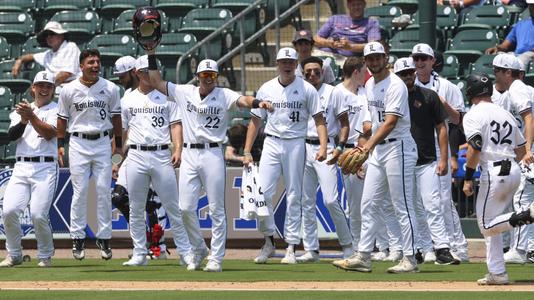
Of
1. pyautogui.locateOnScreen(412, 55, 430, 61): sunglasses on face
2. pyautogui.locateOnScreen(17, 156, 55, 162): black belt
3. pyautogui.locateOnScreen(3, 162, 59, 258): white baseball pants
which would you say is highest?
pyautogui.locateOnScreen(412, 55, 430, 61): sunglasses on face

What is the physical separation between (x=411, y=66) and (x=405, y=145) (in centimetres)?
105

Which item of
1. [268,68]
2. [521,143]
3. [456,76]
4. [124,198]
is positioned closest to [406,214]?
[521,143]

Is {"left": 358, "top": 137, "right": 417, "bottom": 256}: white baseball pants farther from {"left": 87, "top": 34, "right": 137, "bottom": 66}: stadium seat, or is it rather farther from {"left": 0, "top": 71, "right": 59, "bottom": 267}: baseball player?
{"left": 87, "top": 34, "right": 137, "bottom": 66}: stadium seat

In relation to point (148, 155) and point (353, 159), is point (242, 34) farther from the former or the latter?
point (353, 159)

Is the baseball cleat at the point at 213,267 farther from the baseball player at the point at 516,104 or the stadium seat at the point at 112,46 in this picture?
the stadium seat at the point at 112,46

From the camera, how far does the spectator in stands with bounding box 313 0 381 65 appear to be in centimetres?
1745

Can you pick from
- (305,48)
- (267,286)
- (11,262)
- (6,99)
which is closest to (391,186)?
(267,286)

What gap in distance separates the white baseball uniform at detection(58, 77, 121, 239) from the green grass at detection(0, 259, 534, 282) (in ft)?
2.04

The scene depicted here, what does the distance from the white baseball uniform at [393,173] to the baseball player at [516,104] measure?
1.76m

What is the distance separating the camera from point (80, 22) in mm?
21703

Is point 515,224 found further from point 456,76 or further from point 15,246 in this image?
point 456,76

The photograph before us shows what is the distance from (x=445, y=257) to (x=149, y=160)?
3246 millimetres

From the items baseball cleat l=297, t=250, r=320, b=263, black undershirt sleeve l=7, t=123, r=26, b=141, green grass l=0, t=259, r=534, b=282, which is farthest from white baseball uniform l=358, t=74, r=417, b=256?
black undershirt sleeve l=7, t=123, r=26, b=141
